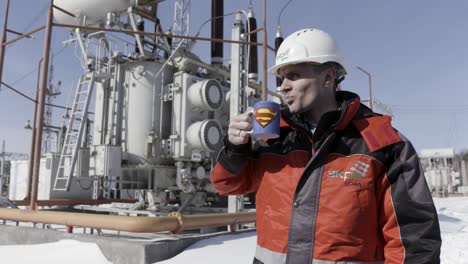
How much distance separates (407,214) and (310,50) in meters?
1.10

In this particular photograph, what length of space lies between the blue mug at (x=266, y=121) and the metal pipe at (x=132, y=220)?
3536 mm

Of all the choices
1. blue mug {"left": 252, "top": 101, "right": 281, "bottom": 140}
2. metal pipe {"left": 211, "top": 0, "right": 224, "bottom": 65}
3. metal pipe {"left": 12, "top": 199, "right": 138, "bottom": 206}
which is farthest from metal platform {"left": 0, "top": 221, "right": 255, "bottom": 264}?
metal pipe {"left": 211, "top": 0, "right": 224, "bottom": 65}

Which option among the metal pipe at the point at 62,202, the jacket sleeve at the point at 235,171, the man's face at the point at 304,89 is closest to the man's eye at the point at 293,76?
the man's face at the point at 304,89

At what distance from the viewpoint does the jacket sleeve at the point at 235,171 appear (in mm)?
2402

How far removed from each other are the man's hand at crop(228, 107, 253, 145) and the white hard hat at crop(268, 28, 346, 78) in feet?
1.42

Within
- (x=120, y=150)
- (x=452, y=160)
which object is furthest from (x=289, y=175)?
(x=452, y=160)

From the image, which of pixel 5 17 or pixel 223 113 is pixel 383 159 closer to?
pixel 5 17

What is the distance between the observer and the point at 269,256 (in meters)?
2.28

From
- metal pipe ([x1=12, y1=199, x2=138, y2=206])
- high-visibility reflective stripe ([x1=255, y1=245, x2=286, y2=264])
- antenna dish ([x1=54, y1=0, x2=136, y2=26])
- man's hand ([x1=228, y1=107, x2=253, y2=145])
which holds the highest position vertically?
antenna dish ([x1=54, y1=0, x2=136, y2=26])

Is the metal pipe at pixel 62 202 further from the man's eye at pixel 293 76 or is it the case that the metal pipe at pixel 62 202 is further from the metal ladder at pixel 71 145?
the man's eye at pixel 293 76

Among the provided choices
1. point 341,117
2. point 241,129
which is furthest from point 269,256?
point 341,117

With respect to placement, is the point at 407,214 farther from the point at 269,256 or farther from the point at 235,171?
the point at 235,171

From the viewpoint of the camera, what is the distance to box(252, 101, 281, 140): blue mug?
88.9 inches

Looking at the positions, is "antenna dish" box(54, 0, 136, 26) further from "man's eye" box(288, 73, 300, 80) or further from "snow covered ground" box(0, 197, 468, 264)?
"man's eye" box(288, 73, 300, 80)
